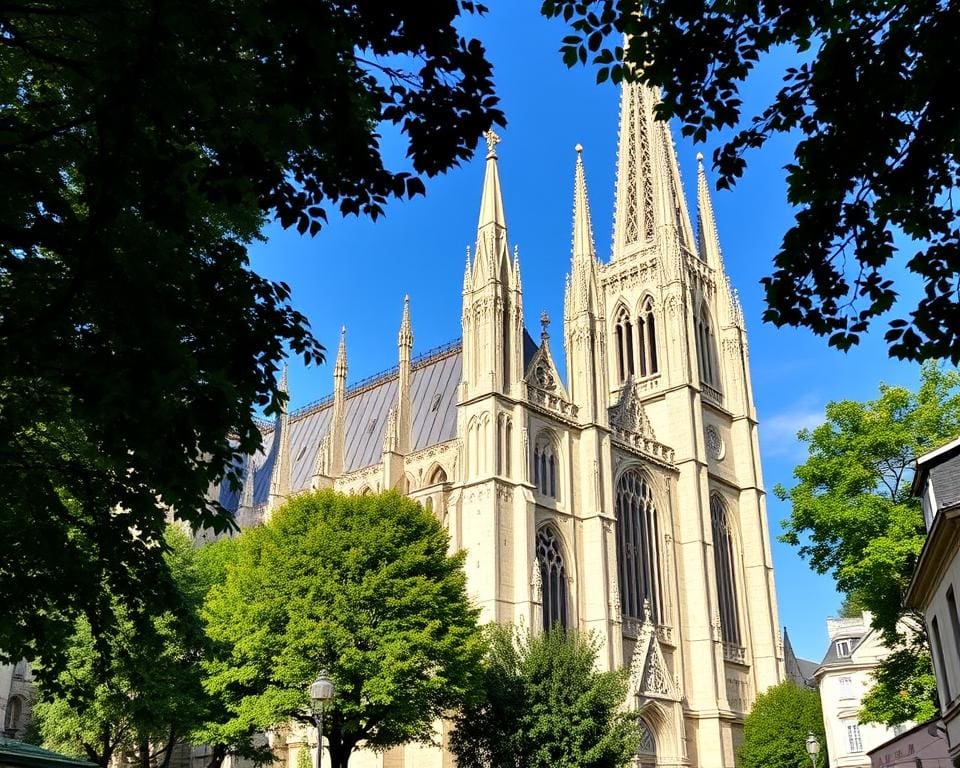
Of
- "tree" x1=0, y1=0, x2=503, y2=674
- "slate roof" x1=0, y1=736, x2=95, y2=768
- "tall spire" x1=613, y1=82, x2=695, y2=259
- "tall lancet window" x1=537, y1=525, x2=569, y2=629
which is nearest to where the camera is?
"tree" x1=0, y1=0, x2=503, y2=674

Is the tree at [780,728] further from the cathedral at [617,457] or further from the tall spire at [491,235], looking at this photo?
the tall spire at [491,235]

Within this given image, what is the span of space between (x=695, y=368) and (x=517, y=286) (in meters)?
16.6

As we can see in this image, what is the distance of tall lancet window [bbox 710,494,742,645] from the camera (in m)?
53.8

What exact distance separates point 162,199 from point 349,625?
72.4ft

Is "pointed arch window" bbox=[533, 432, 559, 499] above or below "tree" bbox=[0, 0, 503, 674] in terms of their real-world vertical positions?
above

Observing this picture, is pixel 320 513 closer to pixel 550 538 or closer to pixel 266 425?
pixel 550 538

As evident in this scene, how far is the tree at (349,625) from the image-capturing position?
2767cm

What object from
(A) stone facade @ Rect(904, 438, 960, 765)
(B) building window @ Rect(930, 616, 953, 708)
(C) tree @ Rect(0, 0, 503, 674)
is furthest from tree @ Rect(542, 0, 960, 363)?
(B) building window @ Rect(930, 616, 953, 708)

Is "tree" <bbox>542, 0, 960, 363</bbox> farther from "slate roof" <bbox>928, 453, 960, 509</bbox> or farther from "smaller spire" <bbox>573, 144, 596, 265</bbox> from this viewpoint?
"smaller spire" <bbox>573, 144, 596, 265</bbox>

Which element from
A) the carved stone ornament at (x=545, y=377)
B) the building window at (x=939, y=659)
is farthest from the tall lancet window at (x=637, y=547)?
the building window at (x=939, y=659)

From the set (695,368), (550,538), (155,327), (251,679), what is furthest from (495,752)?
(695,368)

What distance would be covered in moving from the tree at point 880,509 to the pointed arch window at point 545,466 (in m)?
15.9

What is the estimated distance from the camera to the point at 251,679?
2855 cm

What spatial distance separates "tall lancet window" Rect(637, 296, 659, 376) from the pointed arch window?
50.5ft
